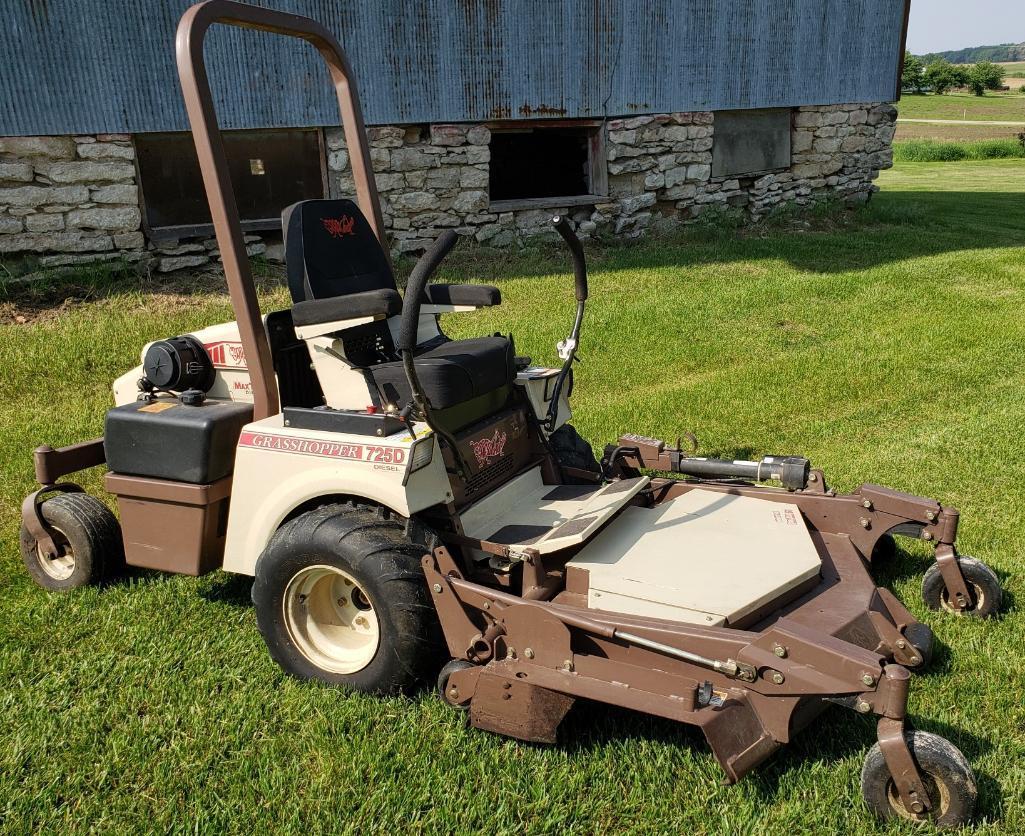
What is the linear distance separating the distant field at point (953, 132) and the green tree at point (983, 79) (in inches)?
1109

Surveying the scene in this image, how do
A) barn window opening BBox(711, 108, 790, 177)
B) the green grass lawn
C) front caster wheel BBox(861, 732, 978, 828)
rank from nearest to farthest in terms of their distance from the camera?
front caster wheel BBox(861, 732, 978, 828), barn window opening BBox(711, 108, 790, 177), the green grass lawn

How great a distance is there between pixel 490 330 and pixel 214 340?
4.56 m

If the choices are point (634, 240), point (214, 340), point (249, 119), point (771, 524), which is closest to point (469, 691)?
point (771, 524)

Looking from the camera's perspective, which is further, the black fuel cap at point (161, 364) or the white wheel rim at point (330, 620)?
the black fuel cap at point (161, 364)

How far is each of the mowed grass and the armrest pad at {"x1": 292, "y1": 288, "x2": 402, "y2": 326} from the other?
1.32m

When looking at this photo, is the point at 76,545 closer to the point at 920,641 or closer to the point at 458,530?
the point at 458,530

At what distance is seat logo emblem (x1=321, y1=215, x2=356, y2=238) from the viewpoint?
160 inches

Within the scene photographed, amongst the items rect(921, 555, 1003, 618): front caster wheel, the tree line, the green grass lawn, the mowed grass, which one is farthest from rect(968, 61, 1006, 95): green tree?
rect(921, 555, 1003, 618): front caster wheel

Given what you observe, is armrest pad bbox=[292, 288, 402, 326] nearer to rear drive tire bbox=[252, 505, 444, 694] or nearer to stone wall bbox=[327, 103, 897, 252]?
rear drive tire bbox=[252, 505, 444, 694]

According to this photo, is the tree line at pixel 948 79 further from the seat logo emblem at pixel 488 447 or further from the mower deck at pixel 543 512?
the seat logo emblem at pixel 488 447

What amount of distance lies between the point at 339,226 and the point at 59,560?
79.6 inches

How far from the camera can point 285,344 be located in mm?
4035

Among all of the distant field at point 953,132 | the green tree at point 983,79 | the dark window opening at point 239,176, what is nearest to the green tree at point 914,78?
the green tree at point 983,79

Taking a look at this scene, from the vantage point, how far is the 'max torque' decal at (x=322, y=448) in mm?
3393
